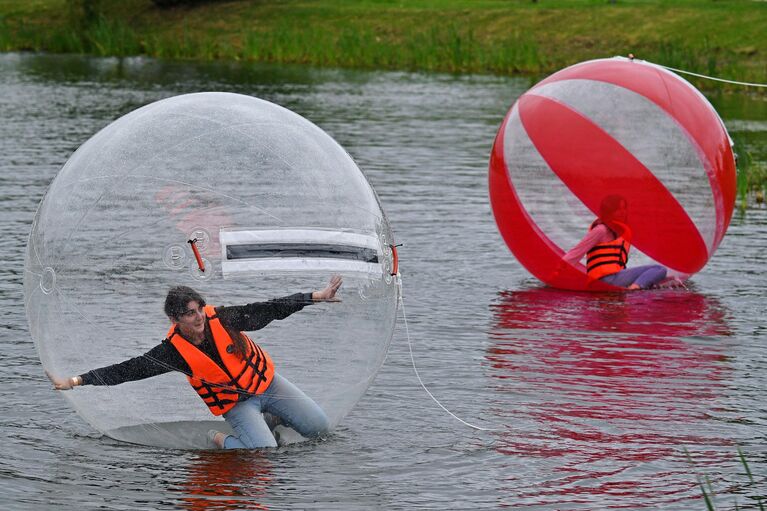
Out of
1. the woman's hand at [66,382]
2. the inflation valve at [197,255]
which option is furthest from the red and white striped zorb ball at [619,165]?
the woman's hand at [66,382]

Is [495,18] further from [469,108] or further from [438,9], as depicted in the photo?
[469,108]

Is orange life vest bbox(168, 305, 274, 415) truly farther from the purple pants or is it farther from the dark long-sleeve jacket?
the purple pants

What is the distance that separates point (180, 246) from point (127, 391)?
84cm

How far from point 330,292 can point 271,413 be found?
0.79 metres

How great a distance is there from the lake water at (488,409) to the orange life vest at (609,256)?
0.77ft

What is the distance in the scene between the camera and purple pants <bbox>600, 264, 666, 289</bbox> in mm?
13070

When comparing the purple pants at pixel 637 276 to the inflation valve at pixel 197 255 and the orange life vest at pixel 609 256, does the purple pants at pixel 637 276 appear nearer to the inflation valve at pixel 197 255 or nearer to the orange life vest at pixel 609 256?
the orange life vest at pixel 609 256

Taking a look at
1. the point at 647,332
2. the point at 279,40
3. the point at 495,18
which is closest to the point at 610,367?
the point at 647,332

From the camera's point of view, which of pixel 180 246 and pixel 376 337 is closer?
pixel 180 246

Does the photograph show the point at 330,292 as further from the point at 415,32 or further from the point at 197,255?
the point at 415,32

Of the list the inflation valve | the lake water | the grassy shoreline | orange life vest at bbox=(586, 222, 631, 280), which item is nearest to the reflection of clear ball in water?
the inflation valve

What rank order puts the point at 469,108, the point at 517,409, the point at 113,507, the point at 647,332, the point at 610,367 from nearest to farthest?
the point at 113,507, the point at 517,409, the point at 610,367, the point at 647,332, the point at 469,108

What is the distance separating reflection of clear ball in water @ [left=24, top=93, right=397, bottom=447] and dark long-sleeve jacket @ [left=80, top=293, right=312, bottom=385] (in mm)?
43

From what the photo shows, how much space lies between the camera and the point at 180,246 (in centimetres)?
779
